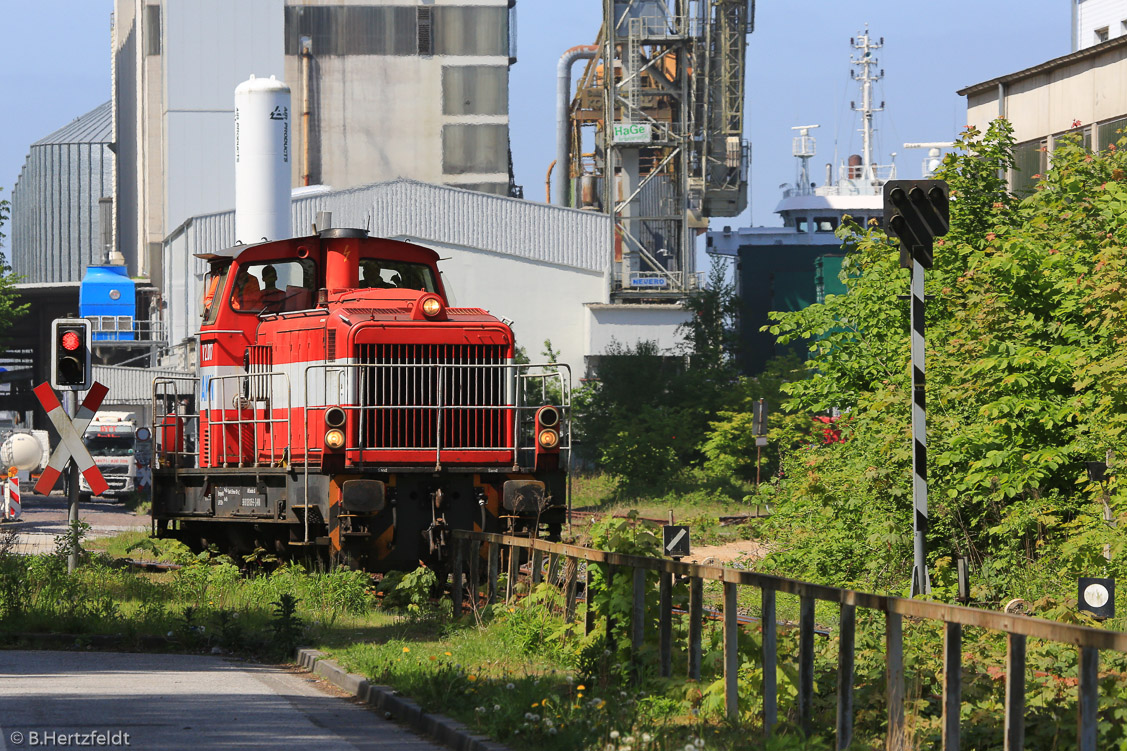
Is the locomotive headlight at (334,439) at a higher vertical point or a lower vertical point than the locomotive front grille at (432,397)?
lower

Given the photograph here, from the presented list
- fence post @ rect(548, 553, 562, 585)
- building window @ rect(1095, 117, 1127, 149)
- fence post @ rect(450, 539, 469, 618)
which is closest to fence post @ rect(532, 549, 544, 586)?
fence post @ rect(548, 553, 562, 585)

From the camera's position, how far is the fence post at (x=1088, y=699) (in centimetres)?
578

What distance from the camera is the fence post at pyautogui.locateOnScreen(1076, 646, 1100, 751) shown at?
228 inches

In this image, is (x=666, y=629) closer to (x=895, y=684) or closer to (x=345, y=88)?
(x=895, y=684)

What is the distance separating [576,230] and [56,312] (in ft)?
101

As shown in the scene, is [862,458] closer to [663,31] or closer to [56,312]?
[663,31]

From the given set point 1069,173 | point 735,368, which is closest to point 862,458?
point 1069,173

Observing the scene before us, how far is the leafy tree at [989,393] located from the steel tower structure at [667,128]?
35.2 meters

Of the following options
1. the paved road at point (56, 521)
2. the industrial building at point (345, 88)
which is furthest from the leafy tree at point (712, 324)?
the paved road at point (56, 521)

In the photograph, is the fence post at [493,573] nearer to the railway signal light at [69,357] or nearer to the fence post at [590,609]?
the fence post at [590,609]

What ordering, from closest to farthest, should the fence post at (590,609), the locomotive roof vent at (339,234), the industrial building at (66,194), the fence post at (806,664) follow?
1. the fence post at (806,664)
2. the fence post at (590,609)
3. the locomotive roof vent at (339,234)
4. the industrial building at (66,194)

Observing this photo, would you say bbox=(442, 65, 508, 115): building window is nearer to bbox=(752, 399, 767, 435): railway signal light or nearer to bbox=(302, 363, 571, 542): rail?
bbox=(752, 399, 767, 435): railway signal light

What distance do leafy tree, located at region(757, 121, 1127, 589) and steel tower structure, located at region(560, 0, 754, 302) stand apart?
1385 inches

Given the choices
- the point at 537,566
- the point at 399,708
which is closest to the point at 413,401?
the point at 537,566
